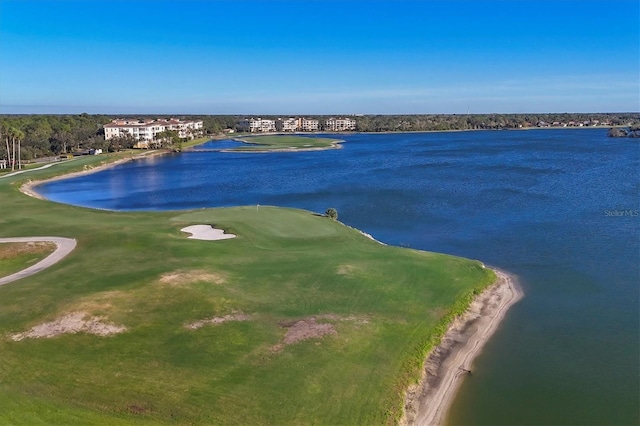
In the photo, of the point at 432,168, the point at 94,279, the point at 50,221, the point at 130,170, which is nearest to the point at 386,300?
the point at 94,279

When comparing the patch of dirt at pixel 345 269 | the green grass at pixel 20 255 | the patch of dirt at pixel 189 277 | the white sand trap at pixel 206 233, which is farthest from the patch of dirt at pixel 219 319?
the green grass at pixel 20 255

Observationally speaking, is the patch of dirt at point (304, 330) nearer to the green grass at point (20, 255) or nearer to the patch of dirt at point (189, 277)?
the patch of dirt at point (189, 277)

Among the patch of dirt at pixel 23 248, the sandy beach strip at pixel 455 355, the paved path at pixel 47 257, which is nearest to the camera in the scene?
the sandy beach strip at pixel 455 355

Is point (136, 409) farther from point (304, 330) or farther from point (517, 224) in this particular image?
point (517, 224)

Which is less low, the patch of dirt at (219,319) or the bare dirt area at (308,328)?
the patch of dirt at (219,319)

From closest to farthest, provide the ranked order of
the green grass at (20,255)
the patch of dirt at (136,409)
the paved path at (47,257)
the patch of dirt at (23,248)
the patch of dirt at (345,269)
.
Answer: the patch of dirt at (136,409) < the paved path at (47,257) < the patch of dirt at (345,269) < the green grass at (20,255) < the patch of dirt at (23,248)

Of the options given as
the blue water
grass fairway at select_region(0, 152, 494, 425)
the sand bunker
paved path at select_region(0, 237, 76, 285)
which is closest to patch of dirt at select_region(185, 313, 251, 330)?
grass fairway at select_region(0, 152, 494, 425)
